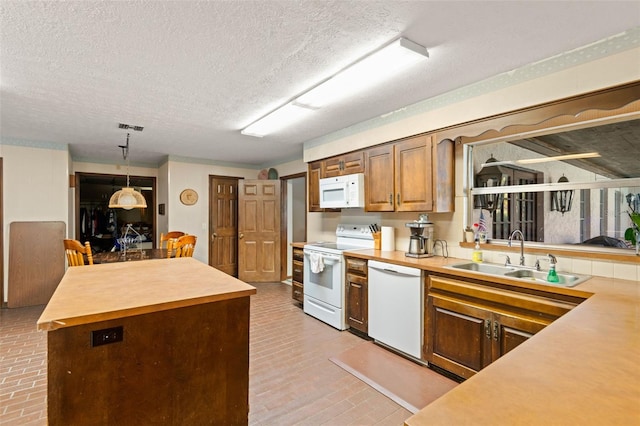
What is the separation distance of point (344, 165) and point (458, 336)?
7.65 feet

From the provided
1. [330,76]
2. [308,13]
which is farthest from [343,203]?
[308,13]

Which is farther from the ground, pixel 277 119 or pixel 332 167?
pixel 277 119

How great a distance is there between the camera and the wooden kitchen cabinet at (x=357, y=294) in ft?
10.8

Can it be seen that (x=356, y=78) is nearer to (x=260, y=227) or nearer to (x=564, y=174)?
(x=564, y=174)

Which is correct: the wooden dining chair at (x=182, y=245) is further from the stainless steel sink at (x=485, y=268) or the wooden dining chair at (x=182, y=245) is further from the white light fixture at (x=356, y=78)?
the stainless steel sink at (x=485, y=268)

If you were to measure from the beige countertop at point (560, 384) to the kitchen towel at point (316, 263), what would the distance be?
2.63 m

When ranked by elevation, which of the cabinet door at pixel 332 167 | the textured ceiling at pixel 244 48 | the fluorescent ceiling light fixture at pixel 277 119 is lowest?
the cabinet door at pixel 332 167

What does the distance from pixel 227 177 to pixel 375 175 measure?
3.82m

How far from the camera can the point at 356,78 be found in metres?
2.46

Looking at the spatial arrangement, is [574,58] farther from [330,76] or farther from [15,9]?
[15,9]

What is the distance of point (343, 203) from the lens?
392 centimetres

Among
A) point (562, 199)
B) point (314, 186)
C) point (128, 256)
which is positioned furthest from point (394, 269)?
point (128, 256)

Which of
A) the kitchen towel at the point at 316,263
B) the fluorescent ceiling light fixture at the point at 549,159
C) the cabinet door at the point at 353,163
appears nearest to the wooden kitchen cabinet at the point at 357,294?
the kitchen towel at the point at 316,263

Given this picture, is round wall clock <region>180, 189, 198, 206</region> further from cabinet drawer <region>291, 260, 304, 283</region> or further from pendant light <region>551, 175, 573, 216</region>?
pendant light <region>551, 175, 573, 216</region>
